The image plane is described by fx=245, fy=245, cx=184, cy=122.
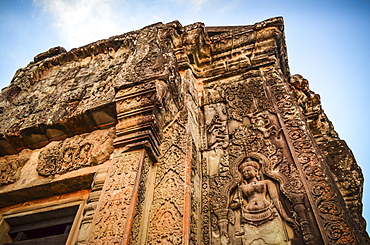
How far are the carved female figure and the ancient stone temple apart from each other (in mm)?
11

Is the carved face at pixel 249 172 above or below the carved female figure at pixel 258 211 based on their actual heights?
above

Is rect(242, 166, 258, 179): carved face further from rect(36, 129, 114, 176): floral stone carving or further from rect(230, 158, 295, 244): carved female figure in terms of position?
rect(36, 129, 114, 176): floral stone carving

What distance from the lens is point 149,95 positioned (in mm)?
2865

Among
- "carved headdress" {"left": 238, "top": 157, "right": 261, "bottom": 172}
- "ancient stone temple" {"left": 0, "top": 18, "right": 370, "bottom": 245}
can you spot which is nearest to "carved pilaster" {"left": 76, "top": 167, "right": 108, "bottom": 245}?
"ancient stone temple" {"left": 0, "top": 18, "right": 370, "bottom": 245}

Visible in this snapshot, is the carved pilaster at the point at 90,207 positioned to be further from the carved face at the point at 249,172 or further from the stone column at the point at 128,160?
the carved face at the point at 249,172

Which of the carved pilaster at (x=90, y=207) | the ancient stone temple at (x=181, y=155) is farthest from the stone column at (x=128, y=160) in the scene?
the carved pilaster at (x=90, y=207)

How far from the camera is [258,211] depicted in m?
2.48

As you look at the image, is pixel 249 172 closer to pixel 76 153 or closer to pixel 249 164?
pixel 249 164

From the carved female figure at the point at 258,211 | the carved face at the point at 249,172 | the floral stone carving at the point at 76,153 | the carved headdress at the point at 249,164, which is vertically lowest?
the carved female figure at the point at 258,211

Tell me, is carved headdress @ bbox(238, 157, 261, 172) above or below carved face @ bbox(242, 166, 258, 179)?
above

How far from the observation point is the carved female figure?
231cm

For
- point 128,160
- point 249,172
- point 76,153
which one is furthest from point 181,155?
point 76,153

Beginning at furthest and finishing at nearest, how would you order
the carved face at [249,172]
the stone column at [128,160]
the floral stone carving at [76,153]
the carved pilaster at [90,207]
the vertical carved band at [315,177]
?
the floral stone carving at [76,153]
the carved face at [249,172]
the carved pilaster at [90,207]
the vertical carved band at [315,177]
the stone column at [128,160]

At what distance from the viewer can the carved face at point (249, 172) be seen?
2.79 metres
